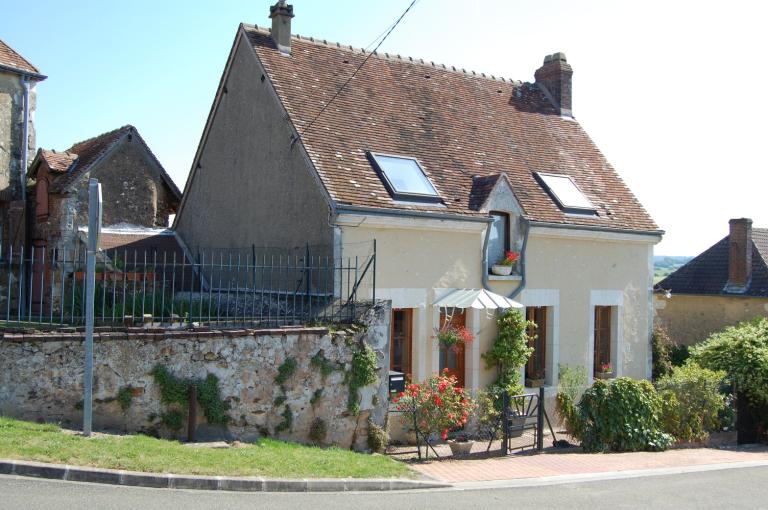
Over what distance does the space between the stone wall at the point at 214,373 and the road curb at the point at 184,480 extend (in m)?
1.73

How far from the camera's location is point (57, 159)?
18312 mm

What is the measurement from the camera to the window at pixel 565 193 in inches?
635

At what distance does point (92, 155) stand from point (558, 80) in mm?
12361

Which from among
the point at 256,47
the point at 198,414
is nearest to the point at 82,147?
the point at 256,47

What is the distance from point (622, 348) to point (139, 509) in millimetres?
12598

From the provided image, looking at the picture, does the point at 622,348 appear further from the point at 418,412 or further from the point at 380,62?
the point at 380,62

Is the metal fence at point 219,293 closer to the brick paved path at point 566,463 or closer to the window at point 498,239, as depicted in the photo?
the brick paved path at point 566,463

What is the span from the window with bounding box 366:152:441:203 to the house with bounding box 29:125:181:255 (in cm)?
733

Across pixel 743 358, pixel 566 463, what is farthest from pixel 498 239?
pixel 743 358

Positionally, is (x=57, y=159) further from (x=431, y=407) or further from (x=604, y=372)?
(x=604, y=372)

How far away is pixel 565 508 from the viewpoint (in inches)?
337

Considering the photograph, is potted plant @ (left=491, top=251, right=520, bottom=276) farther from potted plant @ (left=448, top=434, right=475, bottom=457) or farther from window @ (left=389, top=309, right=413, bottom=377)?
potted plant @ (left=448, top=434, right=475, bottom=457)

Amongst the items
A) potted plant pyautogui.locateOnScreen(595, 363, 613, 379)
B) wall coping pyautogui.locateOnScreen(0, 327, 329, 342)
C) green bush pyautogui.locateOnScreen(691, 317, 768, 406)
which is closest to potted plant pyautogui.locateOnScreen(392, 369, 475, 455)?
wall coping pyautogui.locateOnScreen(0, 327, 329, 342)

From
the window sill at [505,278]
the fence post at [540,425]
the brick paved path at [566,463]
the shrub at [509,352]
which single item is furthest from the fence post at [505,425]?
the window sill at [505,278]
